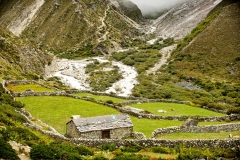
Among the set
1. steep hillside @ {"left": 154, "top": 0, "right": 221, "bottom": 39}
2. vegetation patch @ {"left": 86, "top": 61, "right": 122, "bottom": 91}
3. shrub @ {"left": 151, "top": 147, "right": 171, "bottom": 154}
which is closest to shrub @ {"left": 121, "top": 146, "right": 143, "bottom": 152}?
shrub @ {"left": 151, "top": 147, "right": 171, "bottom": 154}

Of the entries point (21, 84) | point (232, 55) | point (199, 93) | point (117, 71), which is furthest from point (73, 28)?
point (21, 84)

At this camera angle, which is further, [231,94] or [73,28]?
A: [73,28]

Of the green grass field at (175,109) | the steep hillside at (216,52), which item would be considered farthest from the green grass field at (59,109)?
the steep hillside at (216,52)

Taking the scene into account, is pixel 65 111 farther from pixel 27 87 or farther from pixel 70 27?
pixel 70 27

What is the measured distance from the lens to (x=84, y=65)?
12800cm

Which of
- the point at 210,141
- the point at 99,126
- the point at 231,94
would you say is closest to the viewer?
the point at 210,141

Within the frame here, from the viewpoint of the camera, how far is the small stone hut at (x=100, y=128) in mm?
29156

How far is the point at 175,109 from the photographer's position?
47.1 meters

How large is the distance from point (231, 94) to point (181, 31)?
91.2 m

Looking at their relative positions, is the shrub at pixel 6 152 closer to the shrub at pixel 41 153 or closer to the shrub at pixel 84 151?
the shrub at pixel 41 153

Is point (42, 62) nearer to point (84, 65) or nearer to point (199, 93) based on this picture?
point (84, 65)

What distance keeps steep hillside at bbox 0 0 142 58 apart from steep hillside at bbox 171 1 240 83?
49.3 metres

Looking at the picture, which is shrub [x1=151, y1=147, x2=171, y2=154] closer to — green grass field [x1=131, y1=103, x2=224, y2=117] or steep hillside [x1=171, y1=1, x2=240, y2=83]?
green grass field [x1=131, y1=103, x2=224, y2=117]

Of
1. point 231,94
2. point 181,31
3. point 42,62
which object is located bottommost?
point 231,94
